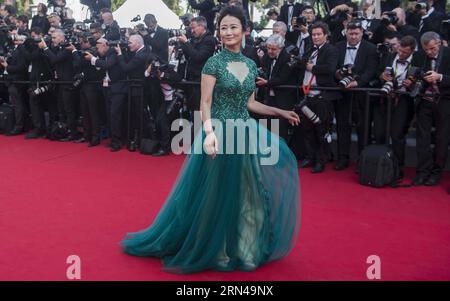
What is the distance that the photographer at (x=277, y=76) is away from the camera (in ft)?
22.4

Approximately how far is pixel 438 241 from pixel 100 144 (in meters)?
5.40

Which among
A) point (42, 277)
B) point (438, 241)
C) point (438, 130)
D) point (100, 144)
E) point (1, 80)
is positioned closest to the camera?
point (42, 277)

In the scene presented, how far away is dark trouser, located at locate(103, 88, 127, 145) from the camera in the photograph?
25.6ft

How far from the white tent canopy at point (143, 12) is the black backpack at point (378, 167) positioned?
10046mm

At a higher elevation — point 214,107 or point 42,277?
point 214,107

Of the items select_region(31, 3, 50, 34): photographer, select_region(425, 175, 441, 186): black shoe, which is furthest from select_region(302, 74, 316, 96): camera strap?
select_region(31, 3, 50, 34): photographer

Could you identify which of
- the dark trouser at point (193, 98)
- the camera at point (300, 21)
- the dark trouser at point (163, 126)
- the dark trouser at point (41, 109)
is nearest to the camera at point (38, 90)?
the dark trouser at point (41, 109)

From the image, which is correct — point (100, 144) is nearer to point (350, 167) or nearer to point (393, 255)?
point (350, 167)

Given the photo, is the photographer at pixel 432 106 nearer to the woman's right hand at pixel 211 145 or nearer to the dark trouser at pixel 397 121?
the dark trouser at pixel 397 121

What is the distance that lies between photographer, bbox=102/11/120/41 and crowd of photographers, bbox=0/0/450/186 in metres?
0.02

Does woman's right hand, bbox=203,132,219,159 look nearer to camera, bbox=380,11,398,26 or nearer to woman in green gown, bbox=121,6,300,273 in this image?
woman in green gown, bbox=121,6,300,273

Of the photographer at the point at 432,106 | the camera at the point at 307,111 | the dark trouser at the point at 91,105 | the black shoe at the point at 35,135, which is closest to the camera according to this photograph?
the photographer at the point at 432,106

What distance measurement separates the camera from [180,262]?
11.5ft
